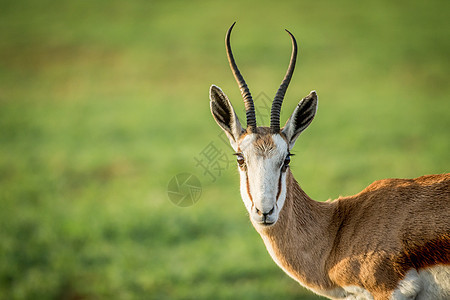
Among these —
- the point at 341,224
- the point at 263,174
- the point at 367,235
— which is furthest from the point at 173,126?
the point at 367,235

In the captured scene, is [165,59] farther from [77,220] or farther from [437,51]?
[77,220]

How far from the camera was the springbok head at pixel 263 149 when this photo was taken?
4.89 meters

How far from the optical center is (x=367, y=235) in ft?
16.7

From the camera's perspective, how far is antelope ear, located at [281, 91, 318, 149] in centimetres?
542

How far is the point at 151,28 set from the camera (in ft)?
153

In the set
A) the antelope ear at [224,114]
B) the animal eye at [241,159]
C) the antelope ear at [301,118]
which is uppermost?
the antelope ear at [224,114]

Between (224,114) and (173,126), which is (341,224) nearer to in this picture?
(224,114)

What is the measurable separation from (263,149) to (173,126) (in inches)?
922

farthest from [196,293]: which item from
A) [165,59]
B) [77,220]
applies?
[165,59]

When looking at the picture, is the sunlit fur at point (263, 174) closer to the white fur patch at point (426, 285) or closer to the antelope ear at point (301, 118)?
the antelope ear at point (301, 118)

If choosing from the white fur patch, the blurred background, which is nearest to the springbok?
the white fur patch

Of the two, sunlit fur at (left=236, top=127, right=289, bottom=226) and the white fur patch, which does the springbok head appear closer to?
sunlit fur at (left=236, top=127, right=289, bottom=226)

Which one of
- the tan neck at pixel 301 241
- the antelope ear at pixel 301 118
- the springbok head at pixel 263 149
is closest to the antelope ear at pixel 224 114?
the springbok head at pixel 263 149

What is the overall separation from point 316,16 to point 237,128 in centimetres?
4389
